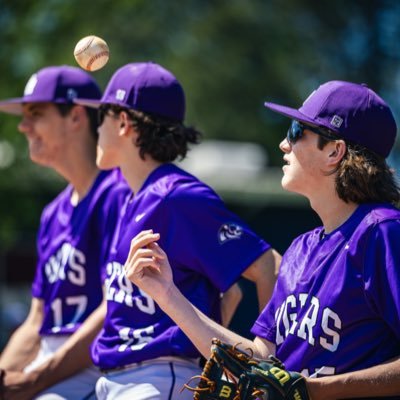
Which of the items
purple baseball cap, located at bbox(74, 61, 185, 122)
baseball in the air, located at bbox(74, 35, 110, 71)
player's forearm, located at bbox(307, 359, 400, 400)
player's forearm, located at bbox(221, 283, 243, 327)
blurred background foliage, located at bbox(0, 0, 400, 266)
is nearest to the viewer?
player's forearm, located at bbox(307, 359, 400, 400)

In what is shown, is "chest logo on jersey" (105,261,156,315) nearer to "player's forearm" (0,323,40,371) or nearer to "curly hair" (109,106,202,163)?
"curly hair" (109,106,202,163)

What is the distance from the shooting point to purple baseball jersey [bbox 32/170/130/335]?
5.12 metres

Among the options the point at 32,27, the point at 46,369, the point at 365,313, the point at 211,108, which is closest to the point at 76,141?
the point at 46,369

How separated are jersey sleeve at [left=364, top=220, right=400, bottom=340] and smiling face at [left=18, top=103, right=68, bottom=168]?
273 cm

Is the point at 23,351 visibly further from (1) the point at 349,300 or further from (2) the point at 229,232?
(1) the point at 349,300

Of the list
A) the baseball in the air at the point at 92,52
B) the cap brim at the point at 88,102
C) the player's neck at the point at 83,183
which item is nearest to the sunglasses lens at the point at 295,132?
the baseball in the air at the point at 92,52

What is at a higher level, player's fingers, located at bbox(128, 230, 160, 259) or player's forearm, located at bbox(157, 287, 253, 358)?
player's fingers, located at bbox(128, 230, 160, 259)

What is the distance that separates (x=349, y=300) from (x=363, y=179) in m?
0.51

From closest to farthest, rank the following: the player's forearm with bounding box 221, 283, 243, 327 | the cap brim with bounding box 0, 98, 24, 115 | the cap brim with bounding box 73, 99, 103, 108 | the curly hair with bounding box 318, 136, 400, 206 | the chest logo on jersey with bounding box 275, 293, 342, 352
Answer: the chest logo on jersey with bounding box 275, 293, 342, 352 < the curly hair with bounding box 318, 136, 400, 206 < the player's forearm with bounding box 221, 283, 243, 327 < the cap brim with bounding box 73, 99, 103, 108 < the cap brim with bounding box 0, 98, 24, 115

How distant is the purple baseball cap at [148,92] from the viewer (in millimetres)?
4590

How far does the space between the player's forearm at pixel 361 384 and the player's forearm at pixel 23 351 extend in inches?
104

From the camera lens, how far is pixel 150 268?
3623mm

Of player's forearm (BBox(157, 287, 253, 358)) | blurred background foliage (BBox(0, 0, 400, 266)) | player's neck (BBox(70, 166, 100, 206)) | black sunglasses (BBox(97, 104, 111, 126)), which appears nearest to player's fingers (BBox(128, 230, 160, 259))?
player's forearm (BBox(157, 287, 253, 358))

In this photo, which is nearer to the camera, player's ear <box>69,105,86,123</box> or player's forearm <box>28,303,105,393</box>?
player's forearm <box>28,303,105,393</box>
